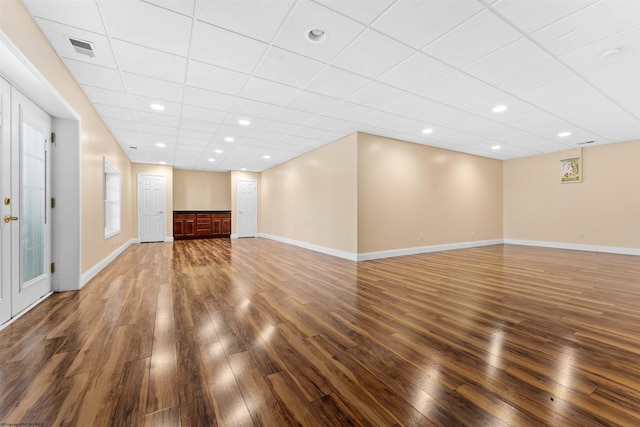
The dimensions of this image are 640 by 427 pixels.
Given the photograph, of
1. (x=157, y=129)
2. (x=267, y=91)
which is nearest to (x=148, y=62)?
(x=267, y=91)

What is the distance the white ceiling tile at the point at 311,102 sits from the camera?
3.79m

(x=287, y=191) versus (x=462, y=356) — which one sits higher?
(x=287, y=191)

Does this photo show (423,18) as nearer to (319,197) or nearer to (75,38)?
(75,38)

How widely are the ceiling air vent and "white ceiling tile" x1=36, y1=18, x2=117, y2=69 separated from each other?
2 cm

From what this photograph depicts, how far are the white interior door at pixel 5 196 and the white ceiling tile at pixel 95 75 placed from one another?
0.82m

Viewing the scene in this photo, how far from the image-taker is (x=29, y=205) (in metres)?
2.76

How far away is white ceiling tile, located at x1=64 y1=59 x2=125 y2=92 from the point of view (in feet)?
9.77

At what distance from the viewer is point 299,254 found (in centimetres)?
623

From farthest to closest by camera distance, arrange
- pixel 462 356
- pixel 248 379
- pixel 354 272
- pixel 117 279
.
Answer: pixel 354 272 → pixel 117 279 → pixel 462 356 → pixel 248 379

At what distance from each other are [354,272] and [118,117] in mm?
4938

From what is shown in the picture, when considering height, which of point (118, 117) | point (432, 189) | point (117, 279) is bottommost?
point (117, 279)

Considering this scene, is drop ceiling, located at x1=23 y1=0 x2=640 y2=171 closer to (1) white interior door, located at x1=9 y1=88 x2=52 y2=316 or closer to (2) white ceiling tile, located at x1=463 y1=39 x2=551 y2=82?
(2) white ceiling tile, located at x1=463 y1=39 x2=551 y2=82

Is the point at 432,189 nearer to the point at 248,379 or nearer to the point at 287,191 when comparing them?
the point at 287,191

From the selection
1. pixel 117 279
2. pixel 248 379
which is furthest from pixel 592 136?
pixel 117 279
